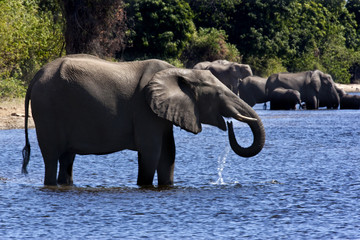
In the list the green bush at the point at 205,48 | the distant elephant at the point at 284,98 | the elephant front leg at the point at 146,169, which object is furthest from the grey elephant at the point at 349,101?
the elephant front leg at the point at 146,169

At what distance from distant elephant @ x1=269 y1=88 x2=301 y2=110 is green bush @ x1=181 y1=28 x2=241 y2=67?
41.5 ft

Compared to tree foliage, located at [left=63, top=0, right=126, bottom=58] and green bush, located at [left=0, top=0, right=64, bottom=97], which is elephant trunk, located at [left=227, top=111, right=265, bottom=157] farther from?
green bush, located at [left=0, top=0, right=64, bottom=97]

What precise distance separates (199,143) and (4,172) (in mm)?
6732

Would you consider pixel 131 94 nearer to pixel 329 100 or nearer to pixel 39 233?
pixel 39 233

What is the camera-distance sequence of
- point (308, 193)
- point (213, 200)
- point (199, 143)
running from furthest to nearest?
point (199, 143), point (308, 193), point (213, 200)

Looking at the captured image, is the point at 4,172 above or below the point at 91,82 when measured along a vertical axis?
below

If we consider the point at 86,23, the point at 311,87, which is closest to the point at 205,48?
the point at 311,87

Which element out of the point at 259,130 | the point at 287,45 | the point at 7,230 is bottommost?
the point at 7,230

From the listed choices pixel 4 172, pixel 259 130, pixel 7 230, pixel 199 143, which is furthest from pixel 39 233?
pixel 199 143

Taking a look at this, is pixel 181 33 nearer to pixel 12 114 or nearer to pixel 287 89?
pixel 287 89

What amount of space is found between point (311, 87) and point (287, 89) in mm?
1361

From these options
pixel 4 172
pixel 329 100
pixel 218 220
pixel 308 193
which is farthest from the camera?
pixel 329 100

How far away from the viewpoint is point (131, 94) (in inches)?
432

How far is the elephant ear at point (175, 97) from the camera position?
10.7 meters
